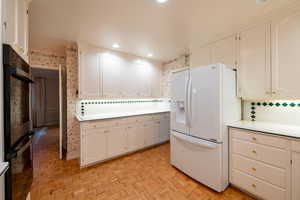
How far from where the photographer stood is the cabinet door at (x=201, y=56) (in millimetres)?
2480

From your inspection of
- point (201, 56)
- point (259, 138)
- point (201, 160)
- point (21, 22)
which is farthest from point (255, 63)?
point (21, 22)

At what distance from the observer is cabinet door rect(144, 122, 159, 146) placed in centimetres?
319

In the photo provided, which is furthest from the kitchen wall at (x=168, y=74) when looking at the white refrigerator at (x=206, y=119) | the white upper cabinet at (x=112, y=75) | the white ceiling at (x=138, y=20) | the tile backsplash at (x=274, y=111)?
the tile backsplash at (x=274, y=111)

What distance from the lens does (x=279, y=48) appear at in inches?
66.1

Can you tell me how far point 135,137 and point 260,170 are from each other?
2215 mm

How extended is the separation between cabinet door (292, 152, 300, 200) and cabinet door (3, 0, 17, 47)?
108 inches

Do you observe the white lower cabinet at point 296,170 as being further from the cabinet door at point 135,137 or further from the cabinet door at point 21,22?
the cabinet door at point 21,22

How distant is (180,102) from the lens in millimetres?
2246

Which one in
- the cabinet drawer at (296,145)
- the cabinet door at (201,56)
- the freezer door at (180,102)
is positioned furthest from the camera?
the cabinet door at (201,56)

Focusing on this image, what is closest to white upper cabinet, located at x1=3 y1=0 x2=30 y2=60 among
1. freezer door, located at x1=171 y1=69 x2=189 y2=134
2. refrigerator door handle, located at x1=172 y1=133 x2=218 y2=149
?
freezer door, located at x1=171 y1=69 x2=189 y2=134

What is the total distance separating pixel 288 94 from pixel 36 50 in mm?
4651

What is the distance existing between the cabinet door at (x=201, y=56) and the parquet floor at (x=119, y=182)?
2.11 m

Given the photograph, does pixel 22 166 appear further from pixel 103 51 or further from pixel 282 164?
pixel 282 164

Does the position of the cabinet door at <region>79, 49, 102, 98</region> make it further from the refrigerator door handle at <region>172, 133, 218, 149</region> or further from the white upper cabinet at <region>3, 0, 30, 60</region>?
the refrigerator door handle at <region>172, 133, 218, 149</region>
